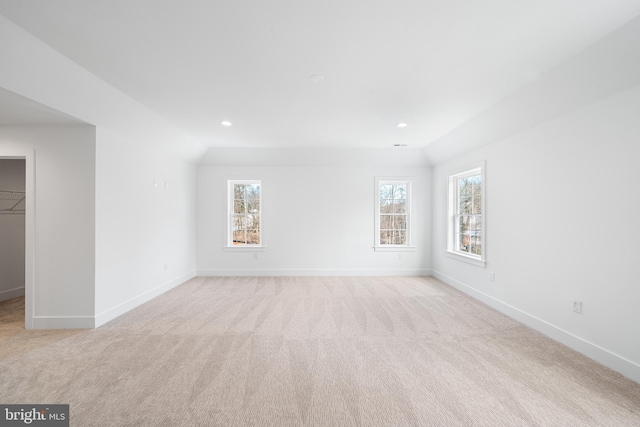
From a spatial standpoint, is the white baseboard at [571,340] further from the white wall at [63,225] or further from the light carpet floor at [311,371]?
the white wall at [63,225]

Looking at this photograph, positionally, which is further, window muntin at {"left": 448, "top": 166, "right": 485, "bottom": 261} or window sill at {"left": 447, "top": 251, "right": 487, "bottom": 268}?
window muntin at {"left": 448, "top": 166, "right": 485, "bottom": 261}

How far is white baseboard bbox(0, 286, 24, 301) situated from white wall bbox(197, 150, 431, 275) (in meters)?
2.72

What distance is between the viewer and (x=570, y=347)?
293 cm

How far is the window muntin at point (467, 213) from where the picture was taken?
15.5 ft

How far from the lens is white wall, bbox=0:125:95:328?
3.38 m

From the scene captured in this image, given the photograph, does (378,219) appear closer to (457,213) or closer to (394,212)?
(394,212)

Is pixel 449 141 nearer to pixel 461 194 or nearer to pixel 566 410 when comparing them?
pixel 461 194

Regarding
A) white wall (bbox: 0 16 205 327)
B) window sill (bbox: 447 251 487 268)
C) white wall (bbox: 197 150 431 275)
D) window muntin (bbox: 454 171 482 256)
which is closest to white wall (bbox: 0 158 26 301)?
white wall (bbox: 0 16 205 327)

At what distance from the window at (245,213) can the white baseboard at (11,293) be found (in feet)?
11.3

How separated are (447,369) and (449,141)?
3.68m

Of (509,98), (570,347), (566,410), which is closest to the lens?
(566,410)

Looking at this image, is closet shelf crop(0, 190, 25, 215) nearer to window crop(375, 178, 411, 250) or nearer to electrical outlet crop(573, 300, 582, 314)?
window crop(375, 178, 411, 250)

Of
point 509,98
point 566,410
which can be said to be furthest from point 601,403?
point 509,98

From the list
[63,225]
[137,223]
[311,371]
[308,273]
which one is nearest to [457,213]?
[308,273]
